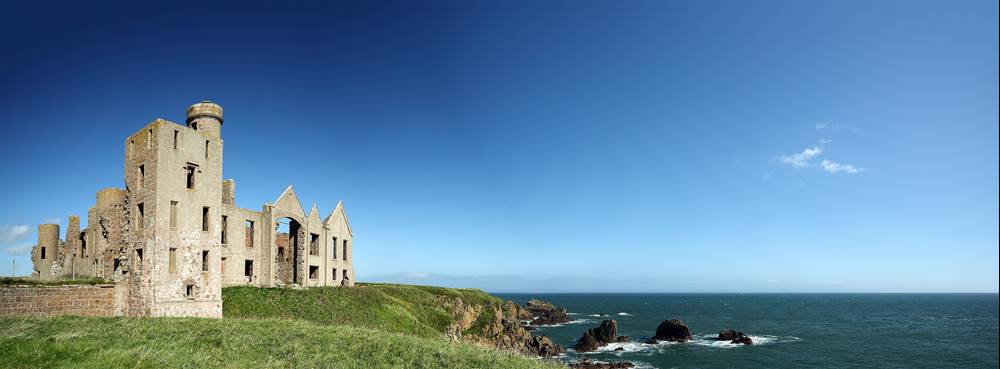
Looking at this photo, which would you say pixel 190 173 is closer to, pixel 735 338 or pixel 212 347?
pixel 212 347

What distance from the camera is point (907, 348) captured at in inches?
2532

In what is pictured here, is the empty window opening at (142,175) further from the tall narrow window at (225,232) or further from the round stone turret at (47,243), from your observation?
the round stone turret at (47,243)

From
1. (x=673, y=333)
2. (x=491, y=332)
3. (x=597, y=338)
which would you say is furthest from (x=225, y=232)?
(x=673, y=333)

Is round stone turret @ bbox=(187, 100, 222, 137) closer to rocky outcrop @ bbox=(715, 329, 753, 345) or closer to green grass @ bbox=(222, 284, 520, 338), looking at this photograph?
green grass @ bbox=(222, 284, 520, 338)

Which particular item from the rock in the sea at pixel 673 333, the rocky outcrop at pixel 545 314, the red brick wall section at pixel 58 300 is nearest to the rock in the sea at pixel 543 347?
the rock in the sea at pixel 673 333

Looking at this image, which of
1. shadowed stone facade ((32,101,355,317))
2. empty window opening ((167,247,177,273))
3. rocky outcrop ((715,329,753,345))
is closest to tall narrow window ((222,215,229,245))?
shadowed stone facade ((32,101,355,317))

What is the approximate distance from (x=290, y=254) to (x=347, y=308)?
10.4 metres

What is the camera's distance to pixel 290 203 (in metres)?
49.5

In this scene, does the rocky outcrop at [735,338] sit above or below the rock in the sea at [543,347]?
below

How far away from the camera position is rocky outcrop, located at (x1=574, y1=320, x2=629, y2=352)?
6271 cm

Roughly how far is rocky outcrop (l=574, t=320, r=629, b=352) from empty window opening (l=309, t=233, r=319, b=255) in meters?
30.6

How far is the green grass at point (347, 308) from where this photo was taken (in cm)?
3872

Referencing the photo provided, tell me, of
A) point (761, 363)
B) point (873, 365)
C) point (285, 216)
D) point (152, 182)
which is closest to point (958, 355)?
point (873, 365)

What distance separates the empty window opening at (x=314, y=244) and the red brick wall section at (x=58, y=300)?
23484 millimetres
